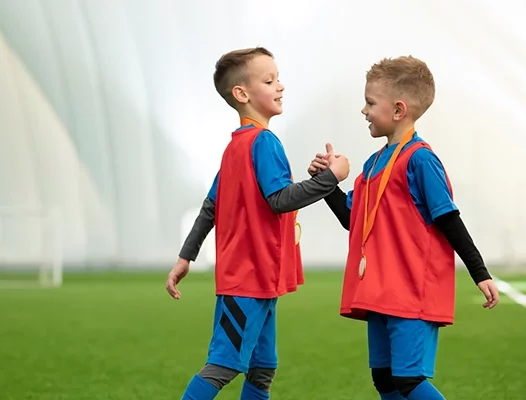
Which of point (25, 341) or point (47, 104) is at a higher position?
point (47, 104)

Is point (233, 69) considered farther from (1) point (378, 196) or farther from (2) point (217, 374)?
(2) point (217, 374)

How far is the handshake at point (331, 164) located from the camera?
2.85m

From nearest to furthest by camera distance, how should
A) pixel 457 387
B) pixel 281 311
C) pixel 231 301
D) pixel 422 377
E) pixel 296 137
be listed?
pixel 422 377 < pixel 231 301 < pixel 457 387 < pixel 281 311 < pixel 296 137

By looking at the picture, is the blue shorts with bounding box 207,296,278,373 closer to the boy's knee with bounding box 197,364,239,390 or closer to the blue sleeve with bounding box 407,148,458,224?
the boy's knee with bounding box 197,364,239,390

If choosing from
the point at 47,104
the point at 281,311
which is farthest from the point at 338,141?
the point at 281,311

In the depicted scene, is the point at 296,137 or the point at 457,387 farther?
the point at 296,137

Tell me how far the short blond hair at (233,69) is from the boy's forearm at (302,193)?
378mm

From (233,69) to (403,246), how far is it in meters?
0.75

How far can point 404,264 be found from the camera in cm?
274

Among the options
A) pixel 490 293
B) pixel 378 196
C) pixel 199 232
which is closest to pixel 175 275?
pixel 199 232

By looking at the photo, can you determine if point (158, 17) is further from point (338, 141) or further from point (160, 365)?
point (160, 365)

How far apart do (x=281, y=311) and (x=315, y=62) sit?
448 inches

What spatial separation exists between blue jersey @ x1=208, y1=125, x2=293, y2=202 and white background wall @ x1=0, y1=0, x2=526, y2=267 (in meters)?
14.7

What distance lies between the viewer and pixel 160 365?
4.88 m
